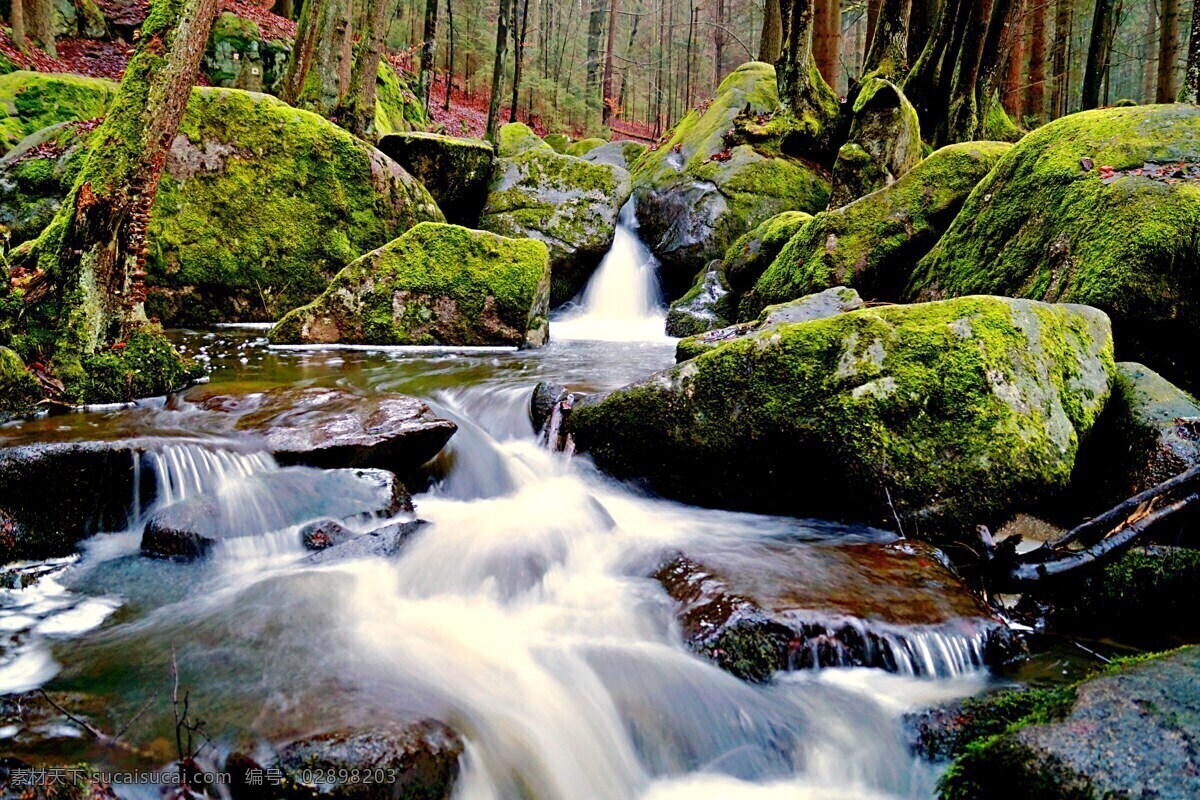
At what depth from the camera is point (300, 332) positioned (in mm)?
8875

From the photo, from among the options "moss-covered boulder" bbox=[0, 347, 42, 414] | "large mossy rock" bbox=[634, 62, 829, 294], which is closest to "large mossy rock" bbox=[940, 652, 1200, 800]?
"moss-covered boulder" bbox=[0, 347, 42, 414]

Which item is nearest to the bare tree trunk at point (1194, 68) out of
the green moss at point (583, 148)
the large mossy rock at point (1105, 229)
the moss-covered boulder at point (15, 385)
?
the large mossy rock at point (1105, 229)

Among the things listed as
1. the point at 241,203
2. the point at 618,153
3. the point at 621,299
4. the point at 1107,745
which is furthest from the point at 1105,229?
the point at 618,153

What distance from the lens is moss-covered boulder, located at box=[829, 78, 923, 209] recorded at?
10781mm

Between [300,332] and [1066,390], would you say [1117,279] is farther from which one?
[300,332]

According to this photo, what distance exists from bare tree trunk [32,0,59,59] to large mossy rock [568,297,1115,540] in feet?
58.9

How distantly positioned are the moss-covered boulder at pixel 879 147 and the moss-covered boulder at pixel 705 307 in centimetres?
220

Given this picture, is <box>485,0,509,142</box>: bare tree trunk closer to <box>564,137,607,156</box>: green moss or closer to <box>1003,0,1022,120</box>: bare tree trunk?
<box>564,137,607,156</box>: green moss

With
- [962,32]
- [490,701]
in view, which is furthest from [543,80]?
→ [490,701]

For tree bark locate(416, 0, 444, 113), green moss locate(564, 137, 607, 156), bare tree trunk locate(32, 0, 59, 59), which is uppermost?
tree bark locate(416, 0, 444, 113)

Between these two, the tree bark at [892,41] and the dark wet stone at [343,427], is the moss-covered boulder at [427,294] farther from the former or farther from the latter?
the tree bark at [892,41]

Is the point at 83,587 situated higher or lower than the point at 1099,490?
lower

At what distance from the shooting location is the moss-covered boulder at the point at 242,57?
15.0 metres

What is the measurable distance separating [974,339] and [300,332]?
304 inches
